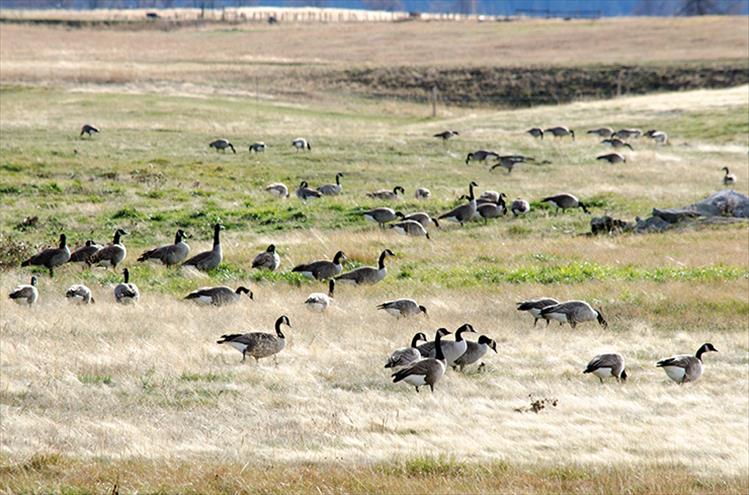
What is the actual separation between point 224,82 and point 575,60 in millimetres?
32489

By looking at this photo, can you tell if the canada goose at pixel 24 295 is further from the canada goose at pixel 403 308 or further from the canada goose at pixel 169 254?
the canada goose at pixel 403 308

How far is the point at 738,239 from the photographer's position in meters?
28.0

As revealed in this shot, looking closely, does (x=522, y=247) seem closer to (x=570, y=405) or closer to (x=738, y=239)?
(x=738, y=239)

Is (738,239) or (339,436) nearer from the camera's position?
(339,436)

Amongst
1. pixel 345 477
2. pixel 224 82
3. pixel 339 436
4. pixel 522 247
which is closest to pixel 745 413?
pixel 339 436

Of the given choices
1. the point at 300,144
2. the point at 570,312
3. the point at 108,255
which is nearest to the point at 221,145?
the point at 300,144

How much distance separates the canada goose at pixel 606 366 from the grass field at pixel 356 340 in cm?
26

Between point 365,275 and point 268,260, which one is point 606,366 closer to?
point 365,275

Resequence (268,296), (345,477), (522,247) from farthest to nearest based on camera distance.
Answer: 1. (522,247)
2. (268,296)
3. (345,477)

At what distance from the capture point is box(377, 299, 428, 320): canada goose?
62.2 feet

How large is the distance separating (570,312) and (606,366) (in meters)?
3.11

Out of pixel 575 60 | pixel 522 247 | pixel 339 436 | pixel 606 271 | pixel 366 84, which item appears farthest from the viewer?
pixel 575 60

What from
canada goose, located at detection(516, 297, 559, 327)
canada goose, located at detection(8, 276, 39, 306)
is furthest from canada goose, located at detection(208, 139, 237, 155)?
canada goose, located at detection(516, 297, 559, 327)

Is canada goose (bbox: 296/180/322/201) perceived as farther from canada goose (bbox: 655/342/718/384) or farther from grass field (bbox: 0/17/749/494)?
canada goose (bbox: 655/342/718/384)
